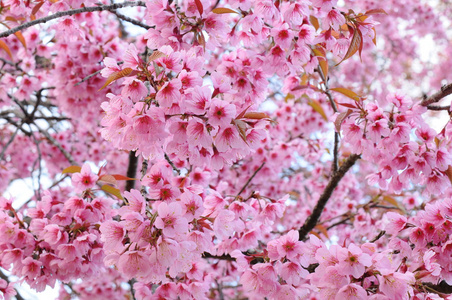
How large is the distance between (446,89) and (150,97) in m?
1.62

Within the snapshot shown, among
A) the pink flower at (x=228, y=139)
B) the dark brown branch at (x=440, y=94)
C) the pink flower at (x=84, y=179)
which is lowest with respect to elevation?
the pink flower at (x=228, y=139)

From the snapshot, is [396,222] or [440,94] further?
[440,94]

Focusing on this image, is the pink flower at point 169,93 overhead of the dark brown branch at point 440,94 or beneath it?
beneath

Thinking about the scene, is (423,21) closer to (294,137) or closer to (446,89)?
(294,137)

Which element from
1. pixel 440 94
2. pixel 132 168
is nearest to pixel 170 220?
pixel 440 94

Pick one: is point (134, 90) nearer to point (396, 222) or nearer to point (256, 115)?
point (256, 115)

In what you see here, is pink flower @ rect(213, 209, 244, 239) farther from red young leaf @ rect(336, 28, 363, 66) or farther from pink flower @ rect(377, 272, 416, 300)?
red young leaf @ rect(336, 28, 363, 66)

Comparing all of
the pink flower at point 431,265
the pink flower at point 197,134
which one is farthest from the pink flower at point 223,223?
the pink flower at point 431,265

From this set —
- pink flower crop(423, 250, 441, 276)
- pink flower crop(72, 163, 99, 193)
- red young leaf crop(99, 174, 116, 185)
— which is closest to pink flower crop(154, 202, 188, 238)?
red young leaf crop(99, 174, 116, 185)

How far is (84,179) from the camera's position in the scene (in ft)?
6.33

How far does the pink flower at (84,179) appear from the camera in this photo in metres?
1.92

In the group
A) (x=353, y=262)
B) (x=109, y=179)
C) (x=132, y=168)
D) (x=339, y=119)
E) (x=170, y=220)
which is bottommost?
(x=353, y=262)

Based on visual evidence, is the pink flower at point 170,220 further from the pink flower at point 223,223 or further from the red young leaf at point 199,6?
the red young leaf at point 199,6

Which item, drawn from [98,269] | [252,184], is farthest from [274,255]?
[252,184]
